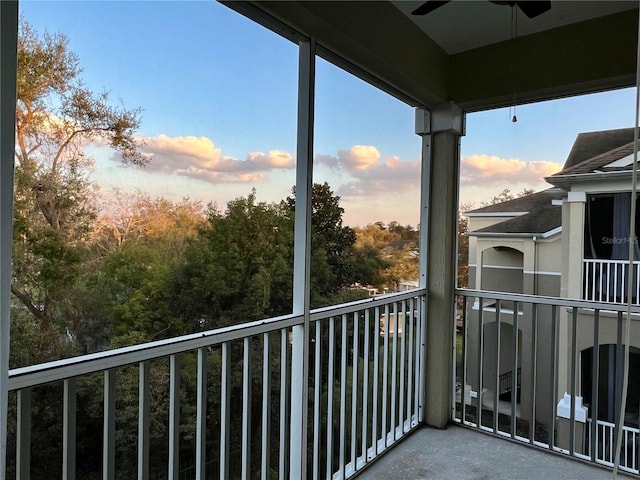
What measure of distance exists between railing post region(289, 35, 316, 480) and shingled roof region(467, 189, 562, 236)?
1627mm

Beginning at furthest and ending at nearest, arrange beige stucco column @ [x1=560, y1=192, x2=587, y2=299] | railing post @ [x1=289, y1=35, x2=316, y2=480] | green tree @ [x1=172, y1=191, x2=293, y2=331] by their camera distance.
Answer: beige stucco column @ [x1=560, y1=192, x2=587, y2=299] < railing post @ [x1=289, y1=35, x2=316, y2=480] < green tree @ [x1=172, y1=191, x2=293, y2=331]

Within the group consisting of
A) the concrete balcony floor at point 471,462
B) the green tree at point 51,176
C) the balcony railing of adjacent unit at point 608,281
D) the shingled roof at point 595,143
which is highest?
the shingled roof at point 595,143

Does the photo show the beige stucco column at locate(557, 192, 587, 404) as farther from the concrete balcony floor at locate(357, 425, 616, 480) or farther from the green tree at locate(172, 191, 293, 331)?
the green tree at locate(172, 191, 293, 331)

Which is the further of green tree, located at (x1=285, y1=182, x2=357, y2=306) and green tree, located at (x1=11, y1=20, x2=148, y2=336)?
green tree, located at (x1=285, y1=182, x2=357, y2=306)

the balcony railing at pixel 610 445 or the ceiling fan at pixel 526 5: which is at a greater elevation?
the ceiling fan at pixel 526 5

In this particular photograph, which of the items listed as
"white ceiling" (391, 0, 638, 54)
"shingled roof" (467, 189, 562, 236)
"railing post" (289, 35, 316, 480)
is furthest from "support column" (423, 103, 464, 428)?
"railing post" (289, 35, 316, 480)

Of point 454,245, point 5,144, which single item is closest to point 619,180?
point 454,245

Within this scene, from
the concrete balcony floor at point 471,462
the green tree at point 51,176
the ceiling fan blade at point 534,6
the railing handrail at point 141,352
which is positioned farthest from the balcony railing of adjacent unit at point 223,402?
the ceiling fan blade at point 534,6

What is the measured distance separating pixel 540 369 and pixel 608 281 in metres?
0.74

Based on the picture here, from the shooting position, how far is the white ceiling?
7.29ft

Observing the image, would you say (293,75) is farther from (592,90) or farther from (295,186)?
(592,90)

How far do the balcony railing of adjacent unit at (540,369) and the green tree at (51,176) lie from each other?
2528 millimetres

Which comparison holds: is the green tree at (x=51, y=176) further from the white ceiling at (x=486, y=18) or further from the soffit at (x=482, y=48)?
the white ceiling at (x=486, y=18)

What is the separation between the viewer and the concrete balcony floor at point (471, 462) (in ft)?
7.63
